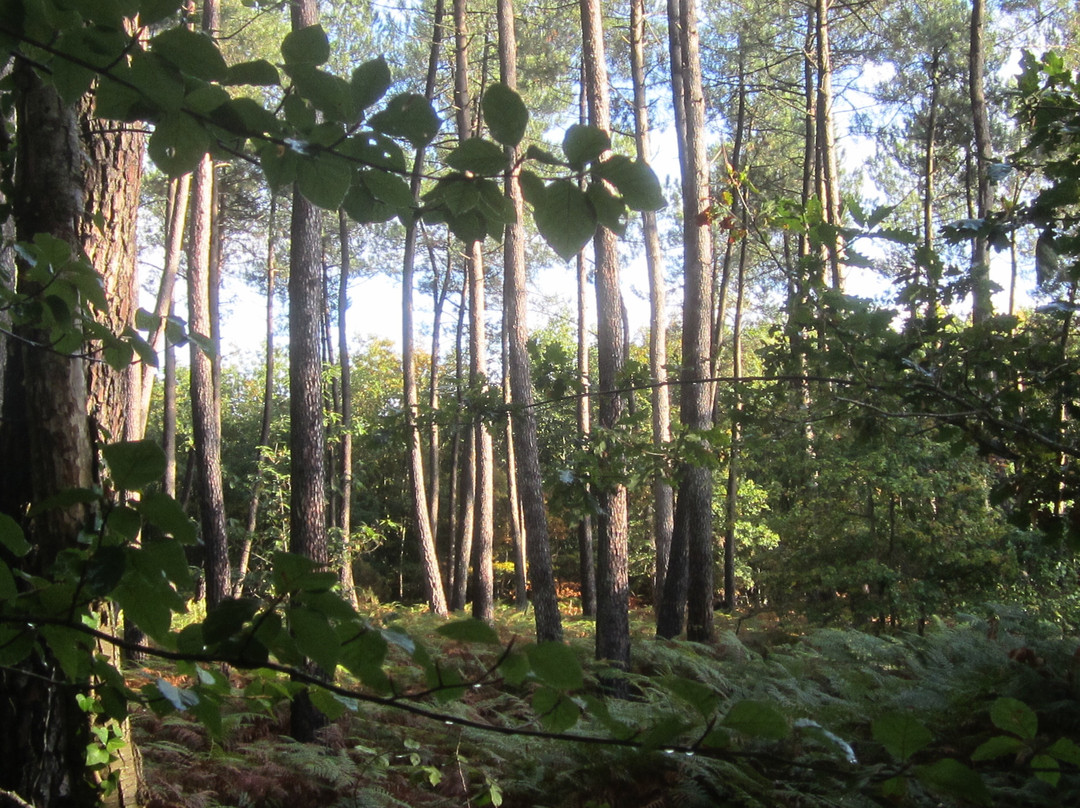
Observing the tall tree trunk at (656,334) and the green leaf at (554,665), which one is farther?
the tall tree trunk at (656,334)

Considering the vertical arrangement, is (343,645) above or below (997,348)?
below

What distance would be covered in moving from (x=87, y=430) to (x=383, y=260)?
19.5m

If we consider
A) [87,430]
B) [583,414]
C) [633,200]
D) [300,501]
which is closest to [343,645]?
[633,200]

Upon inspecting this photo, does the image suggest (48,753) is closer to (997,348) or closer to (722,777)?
(722,777)

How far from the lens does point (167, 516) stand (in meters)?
0.61

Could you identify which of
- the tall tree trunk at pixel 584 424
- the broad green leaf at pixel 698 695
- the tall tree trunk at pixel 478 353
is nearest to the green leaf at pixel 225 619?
the broad green leaf at pixel 698 695

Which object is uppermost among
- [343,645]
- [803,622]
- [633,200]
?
[633,200]

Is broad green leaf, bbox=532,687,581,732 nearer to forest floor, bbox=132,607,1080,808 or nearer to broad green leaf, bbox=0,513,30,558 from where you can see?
broad green leaf, bbox=0,513,30,558

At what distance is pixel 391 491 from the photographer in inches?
947

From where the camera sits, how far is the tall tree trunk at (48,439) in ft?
4.49

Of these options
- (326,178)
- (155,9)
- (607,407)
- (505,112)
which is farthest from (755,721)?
(607,407)

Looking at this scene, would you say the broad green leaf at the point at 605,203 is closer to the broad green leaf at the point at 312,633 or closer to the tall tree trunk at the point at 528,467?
the broad green leaf at the point at 312,633

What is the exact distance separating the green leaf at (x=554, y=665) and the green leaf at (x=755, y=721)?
11 centimetres

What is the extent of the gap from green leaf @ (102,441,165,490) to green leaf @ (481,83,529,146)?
0.37m
